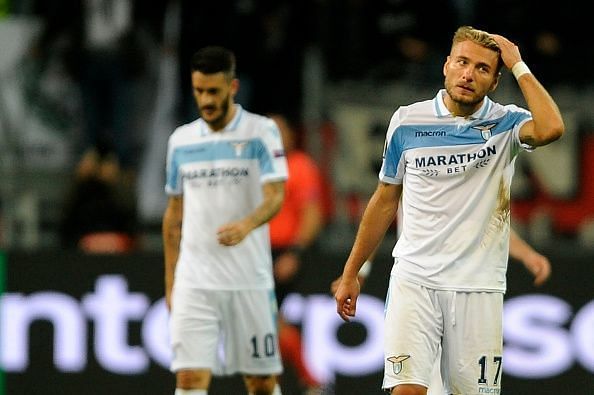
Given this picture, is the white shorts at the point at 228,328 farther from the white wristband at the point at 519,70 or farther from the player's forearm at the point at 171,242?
the white wristband at the point at 519,70

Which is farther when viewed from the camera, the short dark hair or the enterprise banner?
the enterprise banner

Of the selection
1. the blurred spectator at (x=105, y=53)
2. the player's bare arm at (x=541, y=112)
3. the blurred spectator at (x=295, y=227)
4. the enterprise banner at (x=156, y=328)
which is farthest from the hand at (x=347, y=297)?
the blurred spectator at (x=105, y=53)

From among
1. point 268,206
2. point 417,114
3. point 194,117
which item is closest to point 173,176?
point 268,206

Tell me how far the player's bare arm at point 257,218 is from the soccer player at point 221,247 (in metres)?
0.01

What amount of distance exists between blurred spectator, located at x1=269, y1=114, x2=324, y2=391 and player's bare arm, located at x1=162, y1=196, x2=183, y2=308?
65.6 inches

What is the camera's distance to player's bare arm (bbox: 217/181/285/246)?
743cm

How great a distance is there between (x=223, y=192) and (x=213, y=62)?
2.54ft

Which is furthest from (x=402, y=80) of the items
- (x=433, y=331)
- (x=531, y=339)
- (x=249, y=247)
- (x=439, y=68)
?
(x=433, y=331)

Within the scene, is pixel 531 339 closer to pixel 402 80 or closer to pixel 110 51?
pixel 402 80

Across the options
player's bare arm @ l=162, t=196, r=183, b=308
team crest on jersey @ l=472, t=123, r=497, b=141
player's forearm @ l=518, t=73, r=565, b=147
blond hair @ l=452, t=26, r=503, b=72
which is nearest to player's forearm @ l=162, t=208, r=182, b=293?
player's bare arm @ l=162, t=196, r=183, b=308

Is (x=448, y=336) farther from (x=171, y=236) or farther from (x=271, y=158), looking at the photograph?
(x=171, y=236)

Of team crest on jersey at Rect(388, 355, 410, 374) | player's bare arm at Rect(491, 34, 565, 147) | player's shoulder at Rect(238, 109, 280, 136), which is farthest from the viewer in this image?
player's shoulder at Rect(238, 109, 280, 136)

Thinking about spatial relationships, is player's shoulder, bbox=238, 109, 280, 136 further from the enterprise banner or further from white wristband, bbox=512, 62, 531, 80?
white wristband, bbox=512, 62, 531, 80

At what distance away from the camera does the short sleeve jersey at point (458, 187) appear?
6.11 m
